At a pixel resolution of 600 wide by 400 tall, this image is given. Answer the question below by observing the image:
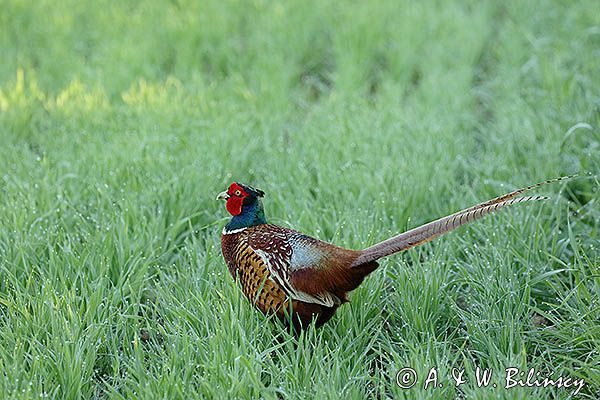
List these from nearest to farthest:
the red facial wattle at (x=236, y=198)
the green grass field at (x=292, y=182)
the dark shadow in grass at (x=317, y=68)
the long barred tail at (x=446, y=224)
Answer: the long barred tail at (x=446, y=224) → the green grass field at (x=292, y=182) → the red facial wattle at (x=236, y=198) → the dark shadow in grass at (x=317, y=68)

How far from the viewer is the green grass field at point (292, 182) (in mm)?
2854

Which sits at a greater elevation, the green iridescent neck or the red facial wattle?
the red facial wattle

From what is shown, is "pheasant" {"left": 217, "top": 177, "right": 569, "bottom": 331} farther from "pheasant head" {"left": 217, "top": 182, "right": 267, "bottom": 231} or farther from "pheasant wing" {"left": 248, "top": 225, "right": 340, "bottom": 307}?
"pheasant head" {"left": 217, "top": 182, "right": 267, "bottom": 231}

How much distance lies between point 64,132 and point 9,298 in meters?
1.96

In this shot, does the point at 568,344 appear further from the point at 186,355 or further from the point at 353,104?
the point at 353,104

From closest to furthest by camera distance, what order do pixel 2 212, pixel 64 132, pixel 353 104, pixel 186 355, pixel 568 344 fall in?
pixel 186 355
pixel 568 344
pixel 2 212
pixel 64 132
pixel 353 104

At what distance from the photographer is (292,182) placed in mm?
4270

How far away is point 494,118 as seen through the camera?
5281mm

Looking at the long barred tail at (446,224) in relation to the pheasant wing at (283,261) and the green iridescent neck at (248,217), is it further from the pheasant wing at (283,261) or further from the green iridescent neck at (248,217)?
the green iridescent neck at (248,217)

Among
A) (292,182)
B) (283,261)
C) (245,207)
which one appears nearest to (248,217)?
(245,207)

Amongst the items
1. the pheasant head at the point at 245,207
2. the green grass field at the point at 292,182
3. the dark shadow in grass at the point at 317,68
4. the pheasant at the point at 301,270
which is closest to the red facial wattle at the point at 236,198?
the pheasant head at the point at 245,207

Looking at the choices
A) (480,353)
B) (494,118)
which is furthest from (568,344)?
(494,118)

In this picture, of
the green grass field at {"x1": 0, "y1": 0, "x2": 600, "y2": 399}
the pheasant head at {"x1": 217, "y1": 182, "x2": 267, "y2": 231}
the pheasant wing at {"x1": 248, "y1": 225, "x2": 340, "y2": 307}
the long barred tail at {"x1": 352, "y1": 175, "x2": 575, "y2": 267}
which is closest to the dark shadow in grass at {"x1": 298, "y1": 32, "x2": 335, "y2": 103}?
the green grass field at {"x1": 0, "y1": 0, "x2": 600, "y2": 399}

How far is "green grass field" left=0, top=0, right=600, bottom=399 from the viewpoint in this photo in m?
2.85
